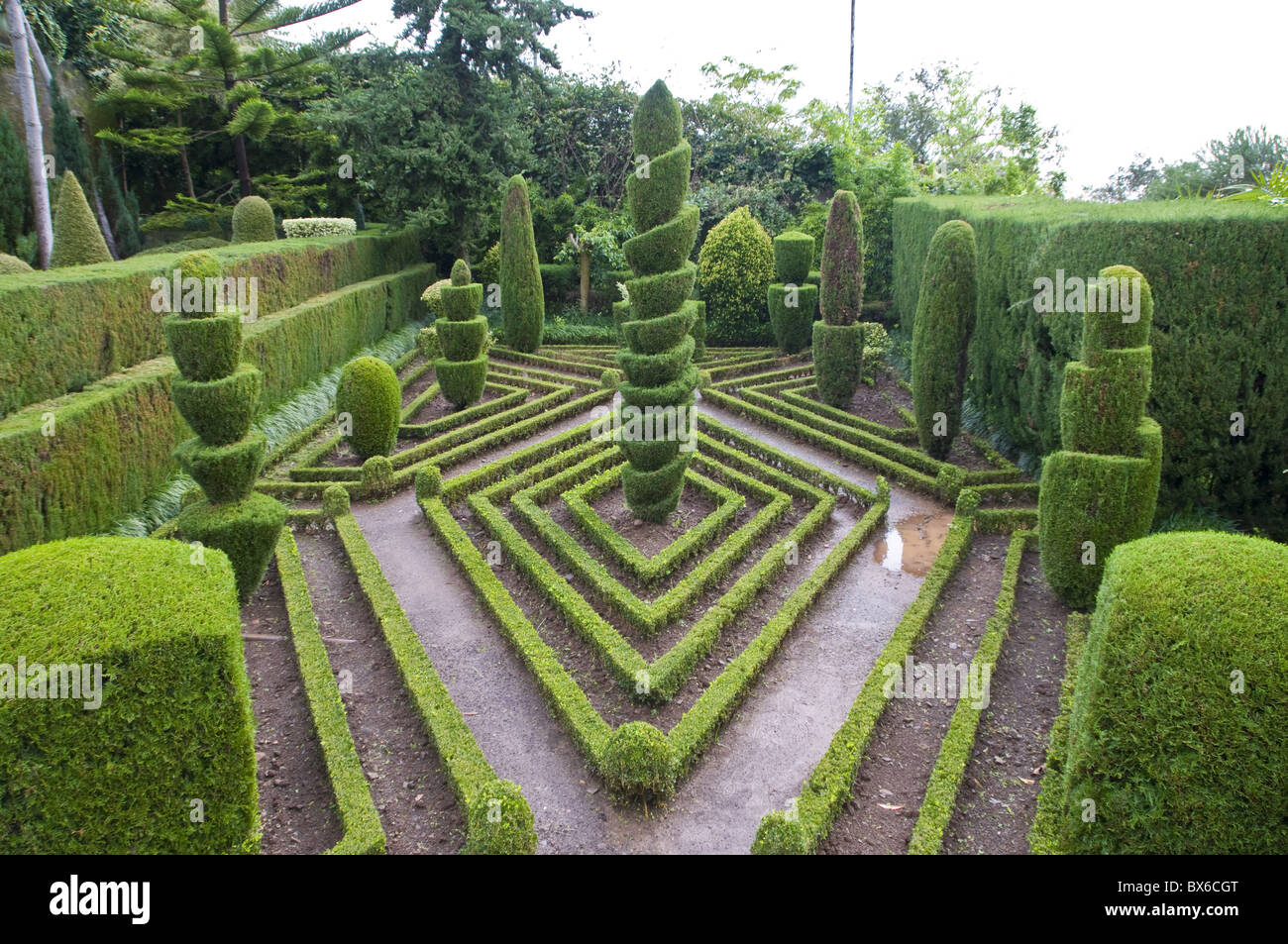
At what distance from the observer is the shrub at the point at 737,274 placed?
2148cm

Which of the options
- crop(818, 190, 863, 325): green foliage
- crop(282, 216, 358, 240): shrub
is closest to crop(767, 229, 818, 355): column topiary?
crop(818, 190, 863, 325): green foliage

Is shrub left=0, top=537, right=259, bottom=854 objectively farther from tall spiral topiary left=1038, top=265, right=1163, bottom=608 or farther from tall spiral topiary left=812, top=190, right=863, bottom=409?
tall spiral topiary left=812, top=190, right=863, bottom=409

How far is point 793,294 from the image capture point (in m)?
19.5

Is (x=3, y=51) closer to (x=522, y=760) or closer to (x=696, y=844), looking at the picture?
(x=522, y=760)

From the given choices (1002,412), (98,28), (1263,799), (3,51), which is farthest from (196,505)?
(98,28)

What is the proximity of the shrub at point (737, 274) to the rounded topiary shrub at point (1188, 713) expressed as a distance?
17427 mm

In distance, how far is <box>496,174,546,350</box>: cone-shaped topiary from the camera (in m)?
19.3

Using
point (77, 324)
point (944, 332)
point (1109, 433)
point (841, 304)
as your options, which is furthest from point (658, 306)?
point (77, 324)

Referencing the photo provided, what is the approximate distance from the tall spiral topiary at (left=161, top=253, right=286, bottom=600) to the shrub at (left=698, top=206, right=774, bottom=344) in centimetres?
1482

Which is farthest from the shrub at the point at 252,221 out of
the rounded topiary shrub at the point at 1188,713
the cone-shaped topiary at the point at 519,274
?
the rounded topiary shrub at the point at 1188,713

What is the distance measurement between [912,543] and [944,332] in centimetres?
381

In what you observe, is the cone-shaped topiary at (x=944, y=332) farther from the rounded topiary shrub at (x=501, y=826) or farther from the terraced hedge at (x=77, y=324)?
the terraced hedge at (x=77, y=324)

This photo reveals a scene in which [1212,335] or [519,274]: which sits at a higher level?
[519,274]

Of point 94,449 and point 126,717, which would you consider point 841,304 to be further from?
point 126,717
